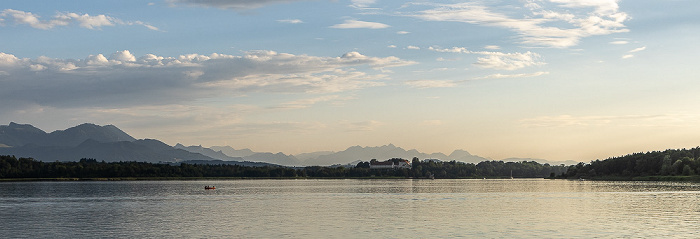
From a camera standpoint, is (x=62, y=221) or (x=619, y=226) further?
(x=62, y=221)

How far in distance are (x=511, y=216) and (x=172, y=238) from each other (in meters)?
38.4

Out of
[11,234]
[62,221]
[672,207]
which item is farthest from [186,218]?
[672,207]

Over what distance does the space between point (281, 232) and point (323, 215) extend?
63.1 feet

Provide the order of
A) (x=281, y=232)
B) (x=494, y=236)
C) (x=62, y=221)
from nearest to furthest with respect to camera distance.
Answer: (x=494, y=236) < (x=281, y=232) < (x=62, y=221)

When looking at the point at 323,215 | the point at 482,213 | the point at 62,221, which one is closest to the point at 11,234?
the point at 62,221

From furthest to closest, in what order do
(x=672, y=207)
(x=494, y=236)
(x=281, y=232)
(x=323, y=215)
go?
(x=672, y=207) → (x=323, y=215) → (x=281, y=232) → (x=494, y=236)

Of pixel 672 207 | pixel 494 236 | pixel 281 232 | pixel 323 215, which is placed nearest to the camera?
pixel 494 236

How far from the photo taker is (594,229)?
209 feet

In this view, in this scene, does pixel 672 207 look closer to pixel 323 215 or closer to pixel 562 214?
pixel 562 214

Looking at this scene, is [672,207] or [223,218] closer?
[223,218]

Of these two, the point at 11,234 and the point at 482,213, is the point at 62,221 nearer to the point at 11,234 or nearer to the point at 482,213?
the point at 11,234

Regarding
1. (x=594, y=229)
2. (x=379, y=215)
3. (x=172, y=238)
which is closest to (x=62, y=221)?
(x=172, y=238)

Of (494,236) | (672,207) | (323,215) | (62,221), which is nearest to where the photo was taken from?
(494,236)

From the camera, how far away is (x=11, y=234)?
6316 centimetres
